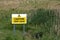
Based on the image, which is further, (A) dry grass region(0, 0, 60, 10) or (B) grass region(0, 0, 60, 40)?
(A) dry grass region(0, 0, 60, 10)

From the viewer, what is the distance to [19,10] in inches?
401

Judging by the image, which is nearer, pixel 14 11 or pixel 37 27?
pixel 37 27

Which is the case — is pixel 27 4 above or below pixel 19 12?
above

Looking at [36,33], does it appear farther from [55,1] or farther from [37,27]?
[55,1]

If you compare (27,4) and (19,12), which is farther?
(27,4)

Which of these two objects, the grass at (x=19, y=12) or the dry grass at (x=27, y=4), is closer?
the grass at (x=19, y=12)

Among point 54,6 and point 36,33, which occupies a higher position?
point 54,6

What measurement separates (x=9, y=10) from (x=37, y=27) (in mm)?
2111

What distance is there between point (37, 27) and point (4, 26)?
0.99m

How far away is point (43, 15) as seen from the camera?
29.3 feet

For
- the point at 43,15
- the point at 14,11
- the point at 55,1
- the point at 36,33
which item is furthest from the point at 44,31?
the point at 55,1

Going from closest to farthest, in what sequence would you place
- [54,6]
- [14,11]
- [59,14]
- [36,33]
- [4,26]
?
[36,33] < [4,26] < [59,14] < [14,11] < [54,6]

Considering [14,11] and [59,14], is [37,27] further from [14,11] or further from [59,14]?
[14,11]

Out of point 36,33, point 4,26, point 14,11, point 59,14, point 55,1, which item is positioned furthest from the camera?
point 55,1
